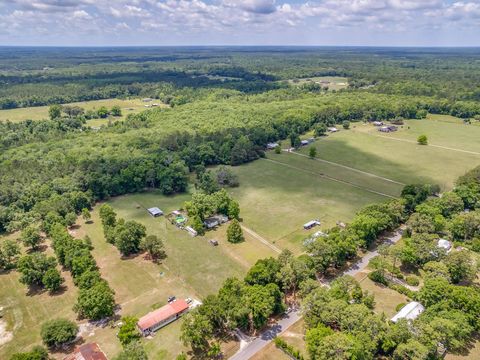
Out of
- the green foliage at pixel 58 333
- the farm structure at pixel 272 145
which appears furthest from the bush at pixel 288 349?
the farm structure at pixel 272 145

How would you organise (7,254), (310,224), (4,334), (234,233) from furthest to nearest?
(310,224), (234,233), (7,254), (4,334)

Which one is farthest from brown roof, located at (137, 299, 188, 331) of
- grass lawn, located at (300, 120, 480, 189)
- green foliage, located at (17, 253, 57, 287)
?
grass lawn, located at (300, 120, 480, 189)

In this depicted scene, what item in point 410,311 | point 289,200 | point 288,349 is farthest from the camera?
point 289,200

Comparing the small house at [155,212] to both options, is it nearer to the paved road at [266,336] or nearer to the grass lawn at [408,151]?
the paved road at [266,336]

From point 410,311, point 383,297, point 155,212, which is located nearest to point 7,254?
point 155,212

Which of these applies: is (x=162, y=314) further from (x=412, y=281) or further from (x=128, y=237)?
(x=412, y=281)

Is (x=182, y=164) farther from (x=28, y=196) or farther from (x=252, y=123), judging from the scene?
(x=252, y=123)
